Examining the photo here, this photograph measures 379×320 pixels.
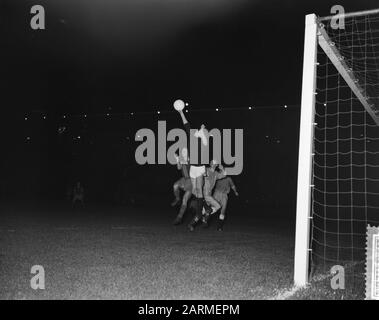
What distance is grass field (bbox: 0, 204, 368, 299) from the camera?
5.19 metres

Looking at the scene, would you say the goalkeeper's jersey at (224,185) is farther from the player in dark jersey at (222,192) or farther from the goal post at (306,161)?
the goal post at (306,161)

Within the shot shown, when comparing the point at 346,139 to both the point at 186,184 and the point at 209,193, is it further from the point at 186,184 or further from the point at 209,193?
the point at 186,184

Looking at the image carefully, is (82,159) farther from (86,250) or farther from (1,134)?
(86,250)

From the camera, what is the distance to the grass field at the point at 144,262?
5.19 meters

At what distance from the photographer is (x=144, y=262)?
23.5 ft

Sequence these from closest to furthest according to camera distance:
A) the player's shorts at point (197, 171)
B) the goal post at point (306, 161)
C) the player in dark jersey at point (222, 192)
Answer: the goal post at point (306, 161)
the player's shorts at point (197, 171)
the player in dark jersey at point (222, 192)

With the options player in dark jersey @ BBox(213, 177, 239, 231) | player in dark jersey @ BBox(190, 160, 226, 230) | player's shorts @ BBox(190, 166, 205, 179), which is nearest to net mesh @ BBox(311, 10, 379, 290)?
player in dark jersey @ BBox(213, 177, 239, 231)

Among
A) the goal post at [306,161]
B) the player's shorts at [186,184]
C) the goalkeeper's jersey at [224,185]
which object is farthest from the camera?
the goalkeeper's jersey at [224,185]

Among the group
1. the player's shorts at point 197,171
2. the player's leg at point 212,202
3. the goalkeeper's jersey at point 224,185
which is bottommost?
the player's leg at point 212,202

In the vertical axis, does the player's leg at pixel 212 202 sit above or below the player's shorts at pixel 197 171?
below

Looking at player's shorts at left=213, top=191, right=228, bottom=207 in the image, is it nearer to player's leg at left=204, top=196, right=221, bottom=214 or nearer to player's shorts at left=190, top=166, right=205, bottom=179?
player's leg at left=204, top=196, right=221, bottom=214

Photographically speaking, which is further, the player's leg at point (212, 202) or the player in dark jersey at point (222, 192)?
the player in dark jersey at point (222, 192)

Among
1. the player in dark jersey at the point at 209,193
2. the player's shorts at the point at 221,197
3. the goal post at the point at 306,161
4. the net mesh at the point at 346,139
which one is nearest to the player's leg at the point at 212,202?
the player in dark jersey at the point at 209,193

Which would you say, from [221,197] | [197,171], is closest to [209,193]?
[197,171]
